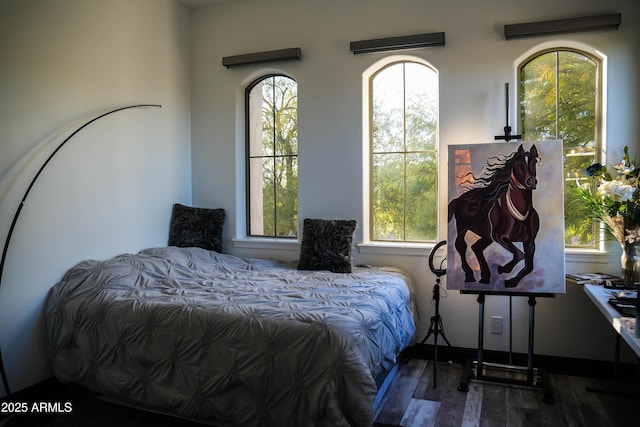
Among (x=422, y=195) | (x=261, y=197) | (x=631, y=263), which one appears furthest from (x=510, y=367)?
(x=261, y=197)

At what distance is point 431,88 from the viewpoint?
152 inches

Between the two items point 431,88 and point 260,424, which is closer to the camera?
point 260,424

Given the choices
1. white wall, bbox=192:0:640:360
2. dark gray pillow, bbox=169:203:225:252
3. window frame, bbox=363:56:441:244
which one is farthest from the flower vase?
dark gray pillow, bbox=169:203:225:252

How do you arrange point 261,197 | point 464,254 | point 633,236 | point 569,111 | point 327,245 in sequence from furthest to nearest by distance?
point 261,197 → point 327,245 → point 569,111 → point 464,254 → point 633,236

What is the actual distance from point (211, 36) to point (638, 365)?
4.41m

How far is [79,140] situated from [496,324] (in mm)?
3395

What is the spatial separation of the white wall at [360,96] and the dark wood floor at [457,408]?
50 cm

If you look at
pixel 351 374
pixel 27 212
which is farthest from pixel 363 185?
pixel 27 212

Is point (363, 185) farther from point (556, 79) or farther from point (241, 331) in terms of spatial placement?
point (241, 331)

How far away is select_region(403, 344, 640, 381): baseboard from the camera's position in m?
3.27

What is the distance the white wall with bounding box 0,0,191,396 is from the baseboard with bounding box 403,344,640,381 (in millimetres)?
2521

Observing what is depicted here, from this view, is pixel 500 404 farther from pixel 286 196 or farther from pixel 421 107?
pixel 286 196

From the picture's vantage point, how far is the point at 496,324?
3.52m

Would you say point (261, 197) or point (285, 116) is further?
point (261, 197)
